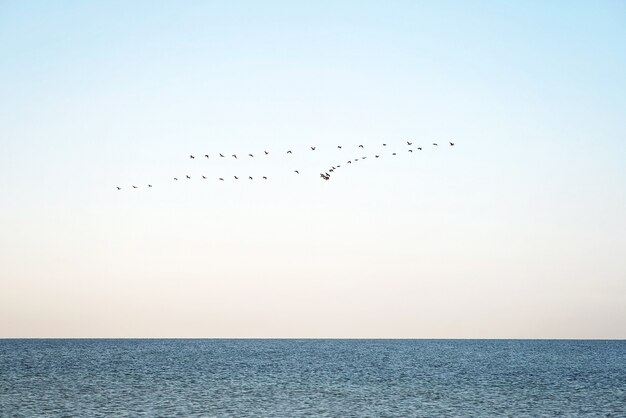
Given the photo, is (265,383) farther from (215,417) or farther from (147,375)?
(215,417)

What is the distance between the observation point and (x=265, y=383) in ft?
291

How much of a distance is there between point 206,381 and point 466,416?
39.6m

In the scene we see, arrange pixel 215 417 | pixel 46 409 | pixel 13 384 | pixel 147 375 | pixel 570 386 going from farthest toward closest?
1. pixel 147 375
2. pixel 570 386
3. pixel 13 384
4. pixel 46 409
5. pixel 215 417

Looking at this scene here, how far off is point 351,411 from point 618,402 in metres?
26.5

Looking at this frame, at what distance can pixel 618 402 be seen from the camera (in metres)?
71.5

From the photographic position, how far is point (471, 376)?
10562 centimetres

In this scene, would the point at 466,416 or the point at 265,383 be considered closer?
the point at 466,416

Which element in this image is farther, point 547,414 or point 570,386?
point 570,386

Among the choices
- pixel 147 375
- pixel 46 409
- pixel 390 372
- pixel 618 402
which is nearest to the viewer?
pixel 46 409

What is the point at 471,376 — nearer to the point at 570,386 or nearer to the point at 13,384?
the point at 570,386

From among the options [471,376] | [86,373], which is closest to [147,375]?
[86,373]

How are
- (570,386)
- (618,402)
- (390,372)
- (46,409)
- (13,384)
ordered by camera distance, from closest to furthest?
1. (46,409)
2. (618,402)
3. (13,384)
4. (570,386)
5. (390,372)

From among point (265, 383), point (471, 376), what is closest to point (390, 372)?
point (471, 376)

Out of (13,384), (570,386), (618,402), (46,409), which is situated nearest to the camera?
(46,409)
